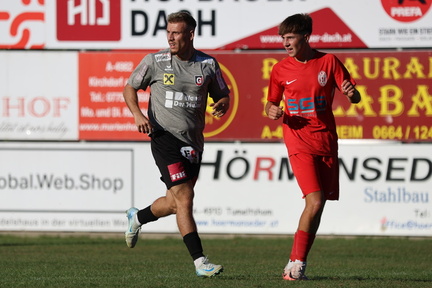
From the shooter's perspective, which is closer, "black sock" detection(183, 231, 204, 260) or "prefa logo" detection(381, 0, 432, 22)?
"black sock" detection(183, 231, 204, 260)

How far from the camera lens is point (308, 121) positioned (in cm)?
830

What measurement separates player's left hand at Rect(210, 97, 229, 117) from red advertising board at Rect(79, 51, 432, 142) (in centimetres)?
576

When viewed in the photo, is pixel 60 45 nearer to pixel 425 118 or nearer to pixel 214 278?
pixel 425 118

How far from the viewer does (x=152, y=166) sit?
14.4 m

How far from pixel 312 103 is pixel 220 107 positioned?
2.60ft

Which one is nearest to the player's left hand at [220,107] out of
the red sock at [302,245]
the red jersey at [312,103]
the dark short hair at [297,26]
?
the red jersey at [312,103]

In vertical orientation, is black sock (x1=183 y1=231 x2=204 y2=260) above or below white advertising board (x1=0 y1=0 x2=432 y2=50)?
below

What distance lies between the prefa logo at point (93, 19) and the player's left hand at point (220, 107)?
6219 millimetres

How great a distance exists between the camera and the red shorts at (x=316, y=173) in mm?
8188

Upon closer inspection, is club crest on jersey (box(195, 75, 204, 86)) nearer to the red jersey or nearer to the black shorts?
the black shorts

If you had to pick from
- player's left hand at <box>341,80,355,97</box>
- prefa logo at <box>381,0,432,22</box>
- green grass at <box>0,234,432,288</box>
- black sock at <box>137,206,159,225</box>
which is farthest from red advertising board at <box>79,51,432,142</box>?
player's left hand at <box>341,80,355,97</box>

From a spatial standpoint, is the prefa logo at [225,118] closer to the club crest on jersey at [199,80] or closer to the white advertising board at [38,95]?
the white advertising board at [38,95]

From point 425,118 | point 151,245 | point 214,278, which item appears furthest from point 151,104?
point 425,118

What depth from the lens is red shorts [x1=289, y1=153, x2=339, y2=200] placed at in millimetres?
8188
